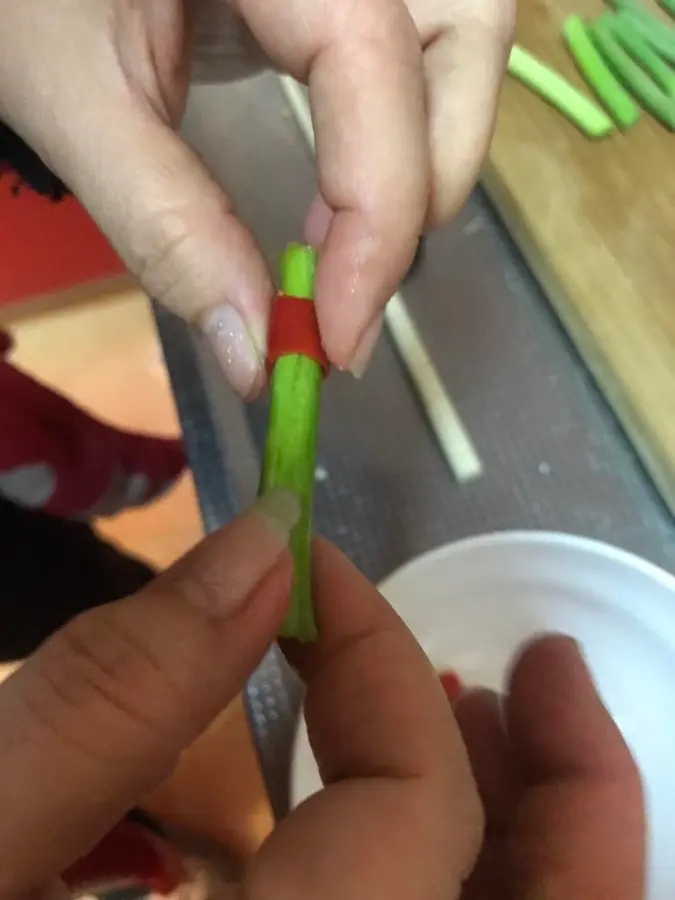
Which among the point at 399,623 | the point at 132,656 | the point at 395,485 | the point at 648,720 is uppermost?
the point at 132,656

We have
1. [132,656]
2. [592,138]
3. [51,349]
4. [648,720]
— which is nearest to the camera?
[132,656]

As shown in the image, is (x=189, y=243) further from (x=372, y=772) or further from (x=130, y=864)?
(x=130, y=864)

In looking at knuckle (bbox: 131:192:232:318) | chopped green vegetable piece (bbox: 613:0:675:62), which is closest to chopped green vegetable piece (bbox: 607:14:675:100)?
chopped green vegetable piece (bbox: 613:0:675:62)

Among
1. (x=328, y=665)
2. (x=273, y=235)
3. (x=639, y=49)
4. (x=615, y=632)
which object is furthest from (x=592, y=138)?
(x=328, y=665)

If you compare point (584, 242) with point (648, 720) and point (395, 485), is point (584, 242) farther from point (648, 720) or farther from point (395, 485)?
point (648, 720)

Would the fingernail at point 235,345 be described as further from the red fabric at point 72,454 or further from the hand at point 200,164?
the red fabric at point 72,454

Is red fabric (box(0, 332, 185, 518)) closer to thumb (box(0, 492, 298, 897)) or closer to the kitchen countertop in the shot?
the kitchen countertop
